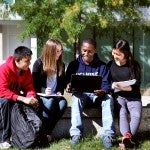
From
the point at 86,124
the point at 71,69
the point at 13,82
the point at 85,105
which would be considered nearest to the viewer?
the point at 13,82

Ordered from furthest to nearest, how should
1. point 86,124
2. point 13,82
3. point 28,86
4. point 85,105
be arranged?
1. point 86,124
2. point 85,105
3. point 28,86
4. point 13,82

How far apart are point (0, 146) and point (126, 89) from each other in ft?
6.41

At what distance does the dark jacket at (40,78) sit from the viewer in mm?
7547

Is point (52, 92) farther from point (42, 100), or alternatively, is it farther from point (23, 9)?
point (23, 9)

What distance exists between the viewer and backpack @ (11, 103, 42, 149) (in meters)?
6.95

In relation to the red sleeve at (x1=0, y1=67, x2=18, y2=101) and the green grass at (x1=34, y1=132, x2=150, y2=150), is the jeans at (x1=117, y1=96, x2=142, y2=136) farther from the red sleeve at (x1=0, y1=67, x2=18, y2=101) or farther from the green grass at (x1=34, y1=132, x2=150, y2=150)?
the red sleeve at (x1=0, y1=67, x2=18, y2=101)

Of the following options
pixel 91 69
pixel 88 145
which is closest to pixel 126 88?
pixel 91 69

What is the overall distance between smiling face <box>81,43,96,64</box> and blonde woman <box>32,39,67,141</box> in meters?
0.34

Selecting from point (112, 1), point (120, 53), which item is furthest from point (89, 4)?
point (120, 53)

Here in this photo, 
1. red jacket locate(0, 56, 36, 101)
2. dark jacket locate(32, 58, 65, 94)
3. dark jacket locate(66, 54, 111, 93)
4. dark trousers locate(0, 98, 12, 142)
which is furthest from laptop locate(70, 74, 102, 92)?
dark trousers locate(0, 98, 12, 142)

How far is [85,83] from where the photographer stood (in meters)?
7.25

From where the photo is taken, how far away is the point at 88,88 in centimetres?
728

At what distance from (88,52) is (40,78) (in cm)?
80

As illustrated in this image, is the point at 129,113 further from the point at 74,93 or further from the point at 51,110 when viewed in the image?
the point at 51,110
